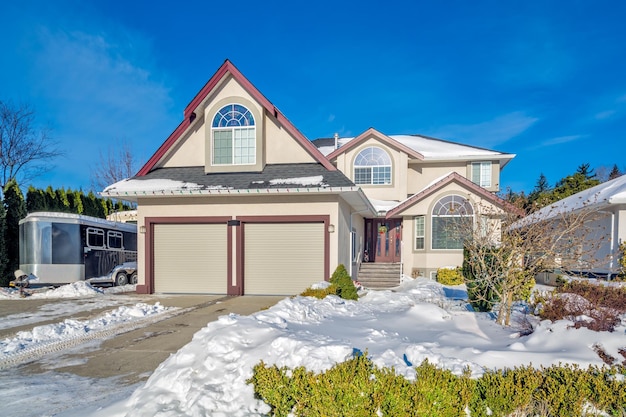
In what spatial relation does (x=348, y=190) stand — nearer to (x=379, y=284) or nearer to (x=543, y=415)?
(x=379, y=284)

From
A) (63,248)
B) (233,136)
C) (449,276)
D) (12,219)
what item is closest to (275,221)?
(233,136)

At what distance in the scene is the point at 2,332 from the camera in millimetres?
6953

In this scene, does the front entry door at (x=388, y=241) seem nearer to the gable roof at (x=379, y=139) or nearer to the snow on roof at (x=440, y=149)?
the gable roof at (x=379, y=139)

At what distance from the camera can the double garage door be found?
1131cm

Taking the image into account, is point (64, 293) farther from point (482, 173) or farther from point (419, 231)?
point (482, 173)

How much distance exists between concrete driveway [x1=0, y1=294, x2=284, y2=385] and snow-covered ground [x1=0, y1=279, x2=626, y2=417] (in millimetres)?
342

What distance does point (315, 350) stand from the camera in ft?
13.1

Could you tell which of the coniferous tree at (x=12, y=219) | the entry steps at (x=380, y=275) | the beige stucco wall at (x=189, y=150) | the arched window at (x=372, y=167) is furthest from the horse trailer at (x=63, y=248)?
the arched window at (x=372, y=167)

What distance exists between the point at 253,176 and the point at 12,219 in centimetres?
1126

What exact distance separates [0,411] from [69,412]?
801 mm

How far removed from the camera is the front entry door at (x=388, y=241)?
56.3 ft

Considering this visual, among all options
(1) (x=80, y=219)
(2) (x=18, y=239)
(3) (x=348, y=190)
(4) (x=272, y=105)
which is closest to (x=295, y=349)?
(3) (x=348, y=190)

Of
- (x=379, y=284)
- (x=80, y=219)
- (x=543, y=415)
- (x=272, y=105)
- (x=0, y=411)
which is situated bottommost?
(x=379, y=284)

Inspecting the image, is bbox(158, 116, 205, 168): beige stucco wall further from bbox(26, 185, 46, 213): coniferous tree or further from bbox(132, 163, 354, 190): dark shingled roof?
bbox(26, 185, 46, 213): coniferous tree
